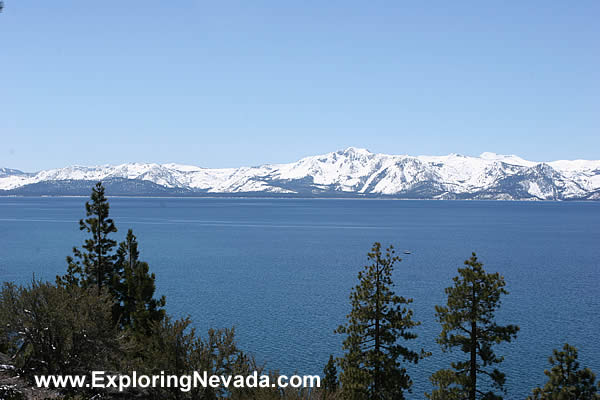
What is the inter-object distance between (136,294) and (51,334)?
60.8 ft

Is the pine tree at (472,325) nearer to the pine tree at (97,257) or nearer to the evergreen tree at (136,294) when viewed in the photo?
the evergreen tree at (136,294)

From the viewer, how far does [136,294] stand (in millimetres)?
41688

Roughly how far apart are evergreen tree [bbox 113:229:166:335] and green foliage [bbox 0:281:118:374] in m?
11.6

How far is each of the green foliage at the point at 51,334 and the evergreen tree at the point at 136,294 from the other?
11614 millimetres

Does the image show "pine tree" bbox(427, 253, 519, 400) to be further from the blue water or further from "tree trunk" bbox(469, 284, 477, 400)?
the blue water

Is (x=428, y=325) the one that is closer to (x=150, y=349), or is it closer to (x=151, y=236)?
(x=150, y=349)

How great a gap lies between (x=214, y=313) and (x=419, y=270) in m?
49.9

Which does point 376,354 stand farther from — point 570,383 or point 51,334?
point 51,334

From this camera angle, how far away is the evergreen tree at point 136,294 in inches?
1523

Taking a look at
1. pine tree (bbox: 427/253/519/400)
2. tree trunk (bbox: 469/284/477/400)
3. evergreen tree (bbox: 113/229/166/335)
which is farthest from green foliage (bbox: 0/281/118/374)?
tree trunk (bbox: 469/284/477/400)

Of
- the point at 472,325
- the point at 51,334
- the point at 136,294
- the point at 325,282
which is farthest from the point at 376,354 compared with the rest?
the point at 325,282

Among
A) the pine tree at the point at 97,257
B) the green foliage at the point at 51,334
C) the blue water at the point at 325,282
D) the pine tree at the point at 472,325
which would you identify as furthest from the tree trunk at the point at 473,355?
the pine tree at the point at 97,257

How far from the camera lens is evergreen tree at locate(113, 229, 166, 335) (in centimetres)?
3869

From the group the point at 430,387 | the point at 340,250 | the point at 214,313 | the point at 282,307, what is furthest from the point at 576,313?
the point at 340,250
